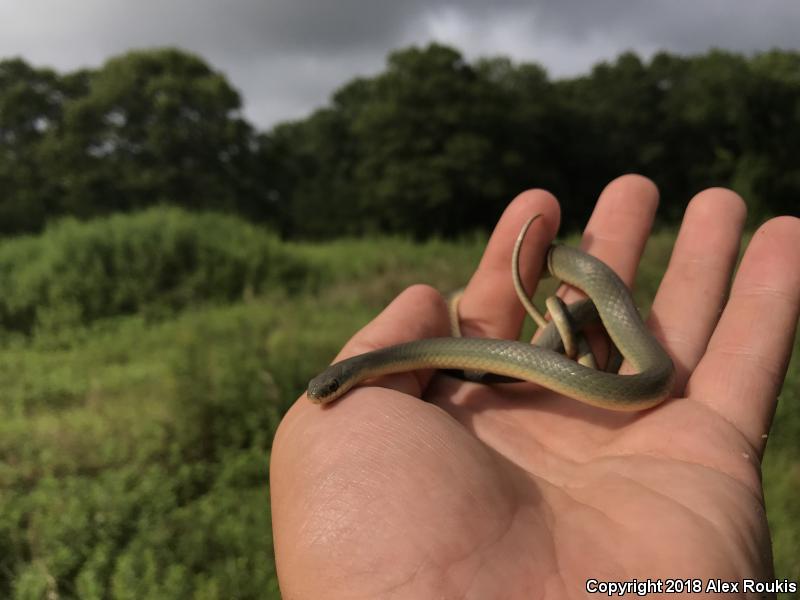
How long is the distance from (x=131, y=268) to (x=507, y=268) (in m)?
9.10

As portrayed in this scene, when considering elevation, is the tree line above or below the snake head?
above

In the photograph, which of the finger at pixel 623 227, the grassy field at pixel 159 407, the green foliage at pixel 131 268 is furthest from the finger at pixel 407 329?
the green foliage at pixel 131 268

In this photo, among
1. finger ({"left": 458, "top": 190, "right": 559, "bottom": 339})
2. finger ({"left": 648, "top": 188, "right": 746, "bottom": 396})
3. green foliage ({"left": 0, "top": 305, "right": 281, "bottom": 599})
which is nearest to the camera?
finger ({"left": 648, "top": 188, "right": 746, "bottom": 396})

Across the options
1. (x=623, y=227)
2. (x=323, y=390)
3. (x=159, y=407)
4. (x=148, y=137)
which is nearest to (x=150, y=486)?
(x=159, y=407)

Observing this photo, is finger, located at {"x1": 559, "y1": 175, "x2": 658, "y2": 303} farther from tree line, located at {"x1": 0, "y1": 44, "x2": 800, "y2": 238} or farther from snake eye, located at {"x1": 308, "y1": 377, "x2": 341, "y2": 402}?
tree line, located at {"x1": 0, "y1": 44, "x2": 800, "y2": 238}

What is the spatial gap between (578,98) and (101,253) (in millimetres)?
38511

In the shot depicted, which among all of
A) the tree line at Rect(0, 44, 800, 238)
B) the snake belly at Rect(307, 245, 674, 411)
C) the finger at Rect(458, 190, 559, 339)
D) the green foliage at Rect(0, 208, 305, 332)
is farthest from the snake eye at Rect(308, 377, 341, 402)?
the tree line at Rect(0, 44, 800, 238)

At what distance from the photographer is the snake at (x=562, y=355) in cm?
279

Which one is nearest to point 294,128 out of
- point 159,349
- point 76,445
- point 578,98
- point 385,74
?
point 385,74

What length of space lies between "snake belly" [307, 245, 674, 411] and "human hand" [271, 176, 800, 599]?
13 cm

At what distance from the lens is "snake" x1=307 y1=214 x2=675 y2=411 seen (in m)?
2.79

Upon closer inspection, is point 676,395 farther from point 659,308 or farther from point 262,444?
point 262,444

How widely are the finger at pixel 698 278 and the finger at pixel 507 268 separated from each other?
2.70 ft

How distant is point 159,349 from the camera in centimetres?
805
